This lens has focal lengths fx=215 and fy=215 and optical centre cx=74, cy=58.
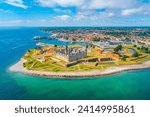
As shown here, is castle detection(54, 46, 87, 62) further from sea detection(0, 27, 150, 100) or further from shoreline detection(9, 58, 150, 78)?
sea detection(0, 27, 150, 100)

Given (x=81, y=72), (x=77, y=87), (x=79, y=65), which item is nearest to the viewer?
(x=77, y=87)

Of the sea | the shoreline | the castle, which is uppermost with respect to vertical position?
the castle

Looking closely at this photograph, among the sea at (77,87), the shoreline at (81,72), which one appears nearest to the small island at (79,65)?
the shoreline at (81,72)

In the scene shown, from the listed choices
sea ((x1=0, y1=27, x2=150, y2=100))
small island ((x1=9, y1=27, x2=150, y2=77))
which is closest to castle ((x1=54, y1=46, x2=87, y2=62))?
small island ((x1=9, y1=27, x2=150, y2=77))

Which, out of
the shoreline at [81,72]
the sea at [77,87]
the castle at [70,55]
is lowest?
the sea at [77,87]

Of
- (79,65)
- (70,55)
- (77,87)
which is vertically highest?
(70,55)

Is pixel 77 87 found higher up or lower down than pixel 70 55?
lower down

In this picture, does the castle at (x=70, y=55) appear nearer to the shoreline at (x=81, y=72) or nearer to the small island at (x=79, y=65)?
the small island at (x=79, y=65)

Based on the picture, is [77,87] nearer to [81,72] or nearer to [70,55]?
[81,72]

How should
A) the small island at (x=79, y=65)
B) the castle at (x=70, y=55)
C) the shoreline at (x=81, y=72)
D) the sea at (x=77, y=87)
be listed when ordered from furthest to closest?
1. the castle at (x=70, y=55)
2. the small island at (x=79, y=65)
3. the shoreline at (x=81, y=72)
4. the sea at (x=77, y=87)

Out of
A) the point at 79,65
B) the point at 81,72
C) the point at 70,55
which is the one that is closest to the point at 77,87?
the point at 81,72

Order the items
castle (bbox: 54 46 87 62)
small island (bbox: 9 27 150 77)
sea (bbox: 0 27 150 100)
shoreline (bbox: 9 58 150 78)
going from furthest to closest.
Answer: castle (bbox: 54 46 87 62), small island (bbox: 9 27 150 77), shoreline (bbox: 9 58 150 78), sea (bbox: 0 27 150 100)

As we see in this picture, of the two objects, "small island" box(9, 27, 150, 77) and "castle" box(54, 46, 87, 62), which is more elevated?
"castle" box(54, 46, 87, 62)

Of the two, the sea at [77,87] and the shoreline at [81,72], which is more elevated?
the shoreline at [81,72]
